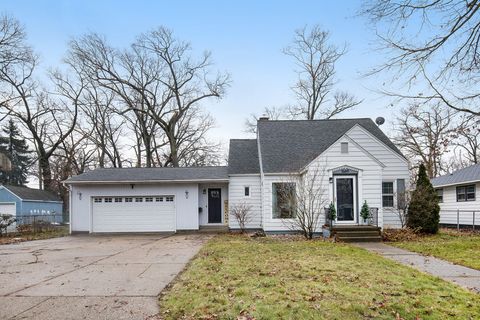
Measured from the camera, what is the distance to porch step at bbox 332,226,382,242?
14.0m

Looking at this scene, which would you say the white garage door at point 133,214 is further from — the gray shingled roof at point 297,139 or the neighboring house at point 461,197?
the neighboring house at point 461,197

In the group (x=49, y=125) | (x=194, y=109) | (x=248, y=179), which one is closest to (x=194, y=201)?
(x=248, y=179)

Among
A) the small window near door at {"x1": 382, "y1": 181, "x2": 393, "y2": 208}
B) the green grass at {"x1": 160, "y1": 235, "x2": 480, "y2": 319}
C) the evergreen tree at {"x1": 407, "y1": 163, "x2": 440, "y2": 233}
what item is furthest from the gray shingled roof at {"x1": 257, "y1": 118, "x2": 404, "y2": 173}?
the green grass at {"x1": 160, "y1": 235, "x2": 480, "y2": 319}

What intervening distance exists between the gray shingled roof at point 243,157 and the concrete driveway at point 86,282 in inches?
335

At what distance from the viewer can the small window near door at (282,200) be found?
51.9 feet

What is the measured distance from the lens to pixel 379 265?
8281 mm

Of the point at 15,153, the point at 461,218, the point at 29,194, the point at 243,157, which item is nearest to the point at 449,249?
the point at 461,218

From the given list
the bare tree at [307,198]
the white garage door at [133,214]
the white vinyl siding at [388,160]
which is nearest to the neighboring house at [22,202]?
the white garage door at [133,214]

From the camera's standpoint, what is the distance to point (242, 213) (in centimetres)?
1889

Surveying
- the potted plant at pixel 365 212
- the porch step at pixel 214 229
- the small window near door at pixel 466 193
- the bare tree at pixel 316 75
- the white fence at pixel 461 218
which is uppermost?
the bare tree at pixel 316 75

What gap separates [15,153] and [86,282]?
49.9 m

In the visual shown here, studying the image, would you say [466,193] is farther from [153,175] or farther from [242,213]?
[153,175]

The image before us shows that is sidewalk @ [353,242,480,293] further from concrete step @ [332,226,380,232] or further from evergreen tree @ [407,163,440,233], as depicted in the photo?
evergreen tree @ [407,163,440,233]

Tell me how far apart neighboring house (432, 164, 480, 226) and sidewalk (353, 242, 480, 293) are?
1045cm
